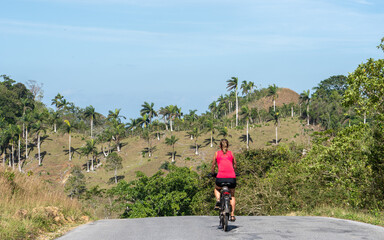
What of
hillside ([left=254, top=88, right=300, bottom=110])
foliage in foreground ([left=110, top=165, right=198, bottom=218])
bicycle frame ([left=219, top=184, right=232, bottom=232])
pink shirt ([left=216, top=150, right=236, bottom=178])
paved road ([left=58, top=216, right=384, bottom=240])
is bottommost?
foliage in foreground ([left=110, top=165, right=198, bottom=218])

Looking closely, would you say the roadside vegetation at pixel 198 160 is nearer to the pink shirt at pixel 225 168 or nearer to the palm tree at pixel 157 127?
the palm tree at pixel 157 127

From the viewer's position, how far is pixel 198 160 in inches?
4355

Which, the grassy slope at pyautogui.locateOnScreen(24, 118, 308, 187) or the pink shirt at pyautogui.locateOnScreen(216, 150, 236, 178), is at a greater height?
the pink shirt at pyautogui.locateOnScreen(216, 150, 236, 178)

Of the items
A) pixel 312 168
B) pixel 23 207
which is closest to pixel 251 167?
pixel 312 168

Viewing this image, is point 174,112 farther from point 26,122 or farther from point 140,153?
point 26,122

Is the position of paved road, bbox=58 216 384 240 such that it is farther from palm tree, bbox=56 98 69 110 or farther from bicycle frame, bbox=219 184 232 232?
palm tree, bbox=56 98 69 110

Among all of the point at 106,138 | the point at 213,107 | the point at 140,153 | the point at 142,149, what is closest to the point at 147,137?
the point at 142,149

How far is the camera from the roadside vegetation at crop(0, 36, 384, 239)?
15203 mm

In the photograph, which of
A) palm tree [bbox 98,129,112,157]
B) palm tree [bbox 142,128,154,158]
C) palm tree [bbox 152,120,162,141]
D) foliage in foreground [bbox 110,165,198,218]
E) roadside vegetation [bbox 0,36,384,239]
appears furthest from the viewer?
palm tree [bbox 152,120,162,141]

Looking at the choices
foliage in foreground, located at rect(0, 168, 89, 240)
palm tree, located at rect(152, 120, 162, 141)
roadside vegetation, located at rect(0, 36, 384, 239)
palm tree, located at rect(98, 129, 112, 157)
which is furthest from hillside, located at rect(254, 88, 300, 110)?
foliage in foreground, located at rect(0, 168, 89, 240)

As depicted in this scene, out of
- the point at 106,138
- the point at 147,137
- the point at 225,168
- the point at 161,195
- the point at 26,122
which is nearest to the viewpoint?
the point at 225,168

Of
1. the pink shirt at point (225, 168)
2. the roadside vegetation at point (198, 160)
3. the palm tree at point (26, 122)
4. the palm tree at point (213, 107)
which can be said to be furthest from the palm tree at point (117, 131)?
the pink shirt at point (225, 168)

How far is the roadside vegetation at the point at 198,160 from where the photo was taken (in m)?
15.2

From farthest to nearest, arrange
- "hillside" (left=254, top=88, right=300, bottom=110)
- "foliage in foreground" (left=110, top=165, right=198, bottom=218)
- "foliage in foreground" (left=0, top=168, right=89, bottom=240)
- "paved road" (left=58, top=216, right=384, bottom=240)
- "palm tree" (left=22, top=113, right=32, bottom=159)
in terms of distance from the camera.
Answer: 1. "hillside" (left=254, top=88, right=300, bottom=110)
2. "palm tree" (left=22, top=113, right=32, bottom=159)
3. "foliage in foreground" (left=110, top=165, right=198, bottom=218)
4. "foliage in foreground" (left=0, top=168, right=89, bottom=240)
5. "paved road" (left=58, top=216, right=384, bottom=240)
